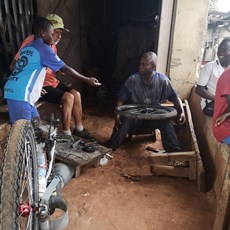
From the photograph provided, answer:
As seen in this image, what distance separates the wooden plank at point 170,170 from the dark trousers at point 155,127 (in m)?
0.48

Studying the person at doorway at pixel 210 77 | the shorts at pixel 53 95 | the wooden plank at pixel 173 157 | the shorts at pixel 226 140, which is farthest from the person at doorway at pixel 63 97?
the shorts at pixel 226 140

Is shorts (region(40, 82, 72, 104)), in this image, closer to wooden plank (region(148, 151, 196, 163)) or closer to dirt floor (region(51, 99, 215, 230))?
dirt floor (region(51, 99, 215, 230))

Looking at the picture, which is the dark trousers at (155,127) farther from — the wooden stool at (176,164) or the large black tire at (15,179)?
the large black tire at (15,179)

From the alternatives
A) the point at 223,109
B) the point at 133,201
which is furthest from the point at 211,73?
the point at 133,201

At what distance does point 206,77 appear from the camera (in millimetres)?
3303

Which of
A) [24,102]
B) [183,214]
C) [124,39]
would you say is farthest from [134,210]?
[124,39]

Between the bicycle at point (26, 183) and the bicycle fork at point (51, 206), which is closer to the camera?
the bicycle at point (26, 183)

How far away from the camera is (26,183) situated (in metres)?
1.60

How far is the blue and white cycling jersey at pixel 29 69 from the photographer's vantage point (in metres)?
2.73

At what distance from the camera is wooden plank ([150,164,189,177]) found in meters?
2.91

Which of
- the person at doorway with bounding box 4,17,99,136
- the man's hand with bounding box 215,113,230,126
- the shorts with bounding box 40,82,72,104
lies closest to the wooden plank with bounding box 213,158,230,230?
the man's hand with bounding box 215,113,230,126

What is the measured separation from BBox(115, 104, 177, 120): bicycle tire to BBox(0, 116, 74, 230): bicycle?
1039 mm

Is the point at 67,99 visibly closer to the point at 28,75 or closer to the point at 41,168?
the point at 28,75

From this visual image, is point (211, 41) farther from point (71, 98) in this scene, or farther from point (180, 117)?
point (71, 98)
